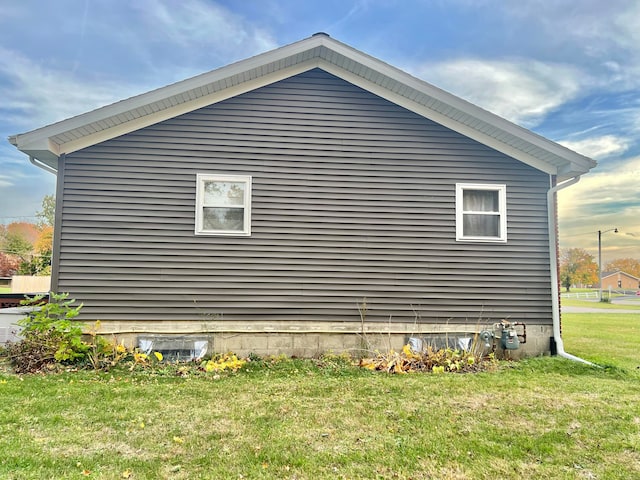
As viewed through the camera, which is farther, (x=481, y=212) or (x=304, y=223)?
(x=481, y=212)

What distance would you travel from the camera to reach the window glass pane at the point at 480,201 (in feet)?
24.1

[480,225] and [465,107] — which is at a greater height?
[465,107]

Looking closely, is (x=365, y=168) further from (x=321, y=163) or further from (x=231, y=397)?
(x=231, y=397)

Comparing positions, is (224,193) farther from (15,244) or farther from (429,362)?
(15,244)

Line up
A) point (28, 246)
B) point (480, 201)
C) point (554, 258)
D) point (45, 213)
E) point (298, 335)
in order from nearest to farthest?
point (298, 335) < point (554, 258) < point (480, 201) < point (28, 246) < point (45, 213)

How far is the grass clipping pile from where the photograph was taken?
621 centimetres

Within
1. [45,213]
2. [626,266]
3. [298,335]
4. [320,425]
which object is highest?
[45,213]

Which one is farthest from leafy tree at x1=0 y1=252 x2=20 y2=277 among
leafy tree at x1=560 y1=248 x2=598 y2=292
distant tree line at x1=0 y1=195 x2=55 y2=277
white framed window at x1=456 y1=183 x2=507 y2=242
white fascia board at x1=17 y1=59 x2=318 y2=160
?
leafy tree at x1=560 y1=248 x2=598 y2=292

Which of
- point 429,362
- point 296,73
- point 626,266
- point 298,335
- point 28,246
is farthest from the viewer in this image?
point 626,266

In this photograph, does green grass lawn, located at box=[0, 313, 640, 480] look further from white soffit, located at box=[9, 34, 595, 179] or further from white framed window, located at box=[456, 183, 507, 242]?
white soffit, located at box=[9, 34, 595, 179]

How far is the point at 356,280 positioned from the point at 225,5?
10405mm

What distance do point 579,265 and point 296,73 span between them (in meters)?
51.6

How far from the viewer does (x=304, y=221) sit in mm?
6941

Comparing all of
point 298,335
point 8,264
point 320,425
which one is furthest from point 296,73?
point 8,264
